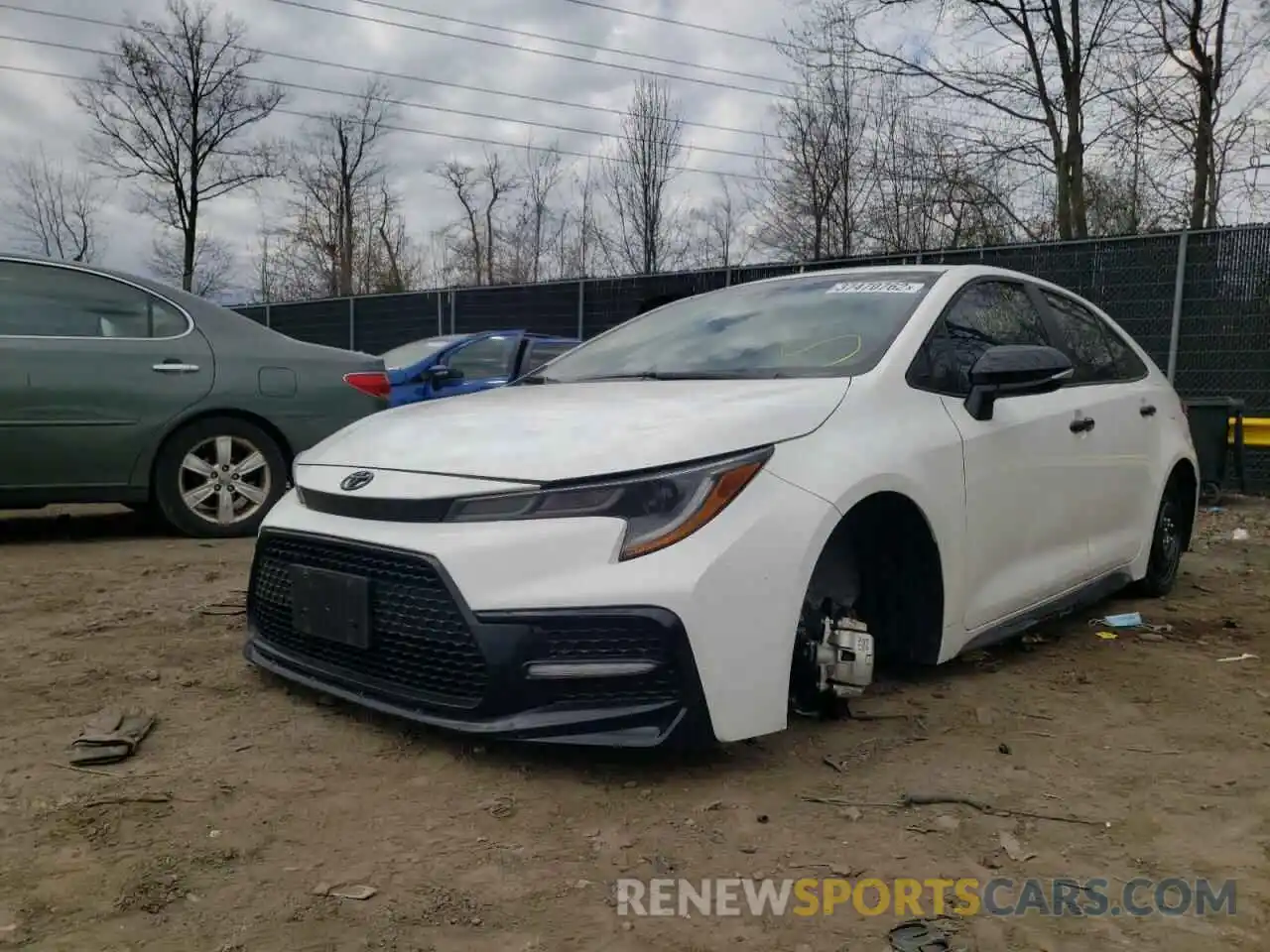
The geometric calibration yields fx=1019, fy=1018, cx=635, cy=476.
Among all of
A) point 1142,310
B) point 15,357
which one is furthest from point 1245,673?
point 1142,310

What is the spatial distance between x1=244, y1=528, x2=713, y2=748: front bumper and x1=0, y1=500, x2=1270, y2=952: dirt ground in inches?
6.3

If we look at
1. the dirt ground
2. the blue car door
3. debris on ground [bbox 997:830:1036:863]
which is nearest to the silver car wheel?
the dirt ground

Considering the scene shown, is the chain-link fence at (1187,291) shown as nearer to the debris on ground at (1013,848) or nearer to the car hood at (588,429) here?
the car hood at (588,429)

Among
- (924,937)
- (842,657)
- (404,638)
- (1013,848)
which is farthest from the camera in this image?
(842,657)

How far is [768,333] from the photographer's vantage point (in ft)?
11.0

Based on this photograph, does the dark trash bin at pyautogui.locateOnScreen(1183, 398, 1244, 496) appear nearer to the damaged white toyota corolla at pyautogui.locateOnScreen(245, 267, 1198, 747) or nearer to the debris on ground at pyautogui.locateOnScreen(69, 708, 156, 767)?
the damaged white toyota corolla at pyautogui.locateOnScreen(245, 267, 1198, 747)

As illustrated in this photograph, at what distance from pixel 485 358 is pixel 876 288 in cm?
676

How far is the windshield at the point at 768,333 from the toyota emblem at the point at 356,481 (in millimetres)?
1063

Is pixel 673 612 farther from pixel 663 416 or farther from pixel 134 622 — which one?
pixel 134 622

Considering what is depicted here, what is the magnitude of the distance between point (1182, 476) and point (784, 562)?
3.28 metres

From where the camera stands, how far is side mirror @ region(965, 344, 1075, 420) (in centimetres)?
309

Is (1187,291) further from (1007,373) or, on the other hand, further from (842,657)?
(842,657)

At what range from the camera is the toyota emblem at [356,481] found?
8.62 ft

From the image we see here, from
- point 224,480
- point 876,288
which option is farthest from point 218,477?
point 876,288
